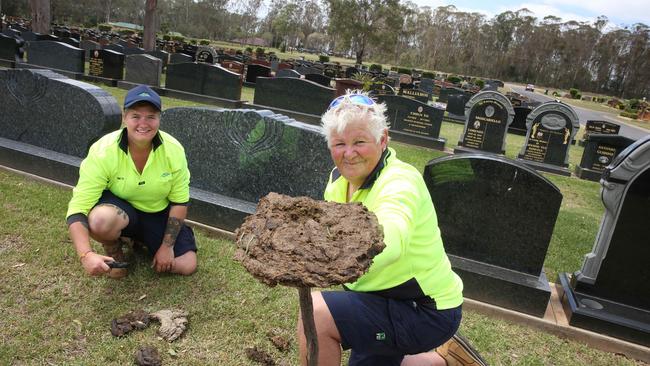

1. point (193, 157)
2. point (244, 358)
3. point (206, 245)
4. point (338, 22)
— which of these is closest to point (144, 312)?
point (244, 358)

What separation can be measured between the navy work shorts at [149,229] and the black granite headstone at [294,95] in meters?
8.88

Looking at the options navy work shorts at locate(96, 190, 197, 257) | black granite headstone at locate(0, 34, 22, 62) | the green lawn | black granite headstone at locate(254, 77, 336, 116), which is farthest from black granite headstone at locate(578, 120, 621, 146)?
black granite headstone at locate(0, 34, 22, 62)

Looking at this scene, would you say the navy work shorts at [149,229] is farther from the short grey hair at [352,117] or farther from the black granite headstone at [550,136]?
the black granite headstone at [550,136]

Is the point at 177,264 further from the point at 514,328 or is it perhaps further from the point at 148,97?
the point at 514,328

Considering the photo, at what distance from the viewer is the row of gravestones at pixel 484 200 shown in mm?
3668

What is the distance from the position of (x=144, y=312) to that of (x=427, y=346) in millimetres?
1890

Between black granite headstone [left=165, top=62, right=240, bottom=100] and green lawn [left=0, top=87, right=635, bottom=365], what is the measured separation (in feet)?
29.2

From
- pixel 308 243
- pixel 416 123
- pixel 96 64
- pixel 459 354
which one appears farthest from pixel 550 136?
pixel 96 64

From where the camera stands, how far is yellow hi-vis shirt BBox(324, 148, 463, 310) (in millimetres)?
1649

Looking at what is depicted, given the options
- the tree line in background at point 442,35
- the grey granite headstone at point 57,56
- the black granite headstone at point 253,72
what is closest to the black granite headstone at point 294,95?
the grey granite headstone at point 57,56

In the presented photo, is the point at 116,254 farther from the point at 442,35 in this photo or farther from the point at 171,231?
the point at 442,35

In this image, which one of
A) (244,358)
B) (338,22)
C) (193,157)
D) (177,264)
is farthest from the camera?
(338,22)

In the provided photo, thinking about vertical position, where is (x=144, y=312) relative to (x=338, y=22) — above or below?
below

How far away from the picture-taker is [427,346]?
2.03 meters
